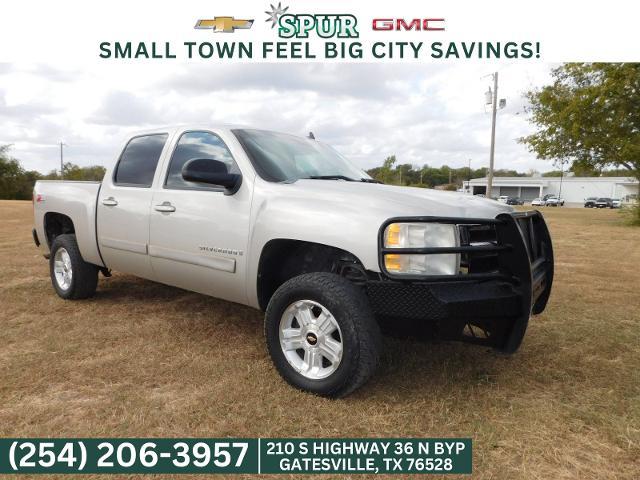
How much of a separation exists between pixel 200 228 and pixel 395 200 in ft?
5.08

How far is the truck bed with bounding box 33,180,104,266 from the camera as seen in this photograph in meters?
4.82

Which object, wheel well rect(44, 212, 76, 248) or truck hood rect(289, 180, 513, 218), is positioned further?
wheel well rect(44, 212, 76, 248)

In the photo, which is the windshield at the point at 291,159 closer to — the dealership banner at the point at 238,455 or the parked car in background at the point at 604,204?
the dealership banner at the point at 238,455

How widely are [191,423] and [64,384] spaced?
1050 millimetres

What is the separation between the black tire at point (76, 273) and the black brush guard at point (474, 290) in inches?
140

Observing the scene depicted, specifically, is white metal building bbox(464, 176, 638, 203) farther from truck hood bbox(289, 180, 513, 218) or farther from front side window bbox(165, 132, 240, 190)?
truck hood bbox(289, 180, 513, 218)

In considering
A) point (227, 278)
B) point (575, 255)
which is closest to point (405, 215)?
point (227, 278)

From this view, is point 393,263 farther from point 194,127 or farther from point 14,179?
point 14,179

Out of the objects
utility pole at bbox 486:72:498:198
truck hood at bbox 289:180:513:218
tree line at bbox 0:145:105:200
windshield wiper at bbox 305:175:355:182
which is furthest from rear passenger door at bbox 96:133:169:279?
tree line at bbox 0:145:105:200

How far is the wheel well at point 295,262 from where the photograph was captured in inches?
125

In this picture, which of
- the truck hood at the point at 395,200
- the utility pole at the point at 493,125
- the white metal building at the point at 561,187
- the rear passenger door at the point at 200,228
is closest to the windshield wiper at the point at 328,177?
the truck hood at the point at 395,200

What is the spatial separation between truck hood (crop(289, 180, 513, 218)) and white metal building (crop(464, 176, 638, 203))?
7687 cm

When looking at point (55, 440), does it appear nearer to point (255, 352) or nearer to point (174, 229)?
point (255, 352)

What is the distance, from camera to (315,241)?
118 inches
